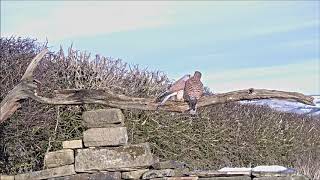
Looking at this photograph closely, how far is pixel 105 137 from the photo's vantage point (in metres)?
7.23

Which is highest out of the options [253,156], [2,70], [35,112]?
[2,70]

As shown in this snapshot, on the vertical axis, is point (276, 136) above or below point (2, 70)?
below

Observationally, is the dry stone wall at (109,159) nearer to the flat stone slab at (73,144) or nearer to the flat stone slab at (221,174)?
the flat stone slab at (73,144)

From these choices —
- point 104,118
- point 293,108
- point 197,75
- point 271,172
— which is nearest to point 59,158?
point 104,118

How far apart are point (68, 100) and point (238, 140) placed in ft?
15.5

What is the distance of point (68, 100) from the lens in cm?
714

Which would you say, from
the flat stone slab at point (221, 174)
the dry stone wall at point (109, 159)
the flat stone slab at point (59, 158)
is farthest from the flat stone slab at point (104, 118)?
the flat stone slab at point (221, 174)

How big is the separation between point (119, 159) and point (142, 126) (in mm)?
2025

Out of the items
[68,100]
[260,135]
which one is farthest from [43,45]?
[260,135]

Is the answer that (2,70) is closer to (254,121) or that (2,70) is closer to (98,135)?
(98,135)

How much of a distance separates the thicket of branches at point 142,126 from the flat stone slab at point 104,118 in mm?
1076

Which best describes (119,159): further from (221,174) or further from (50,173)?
(221,174)

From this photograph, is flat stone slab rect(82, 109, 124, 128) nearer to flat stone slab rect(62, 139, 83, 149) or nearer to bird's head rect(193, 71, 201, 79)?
flat stone slab rect(62, 139, 83, 149)

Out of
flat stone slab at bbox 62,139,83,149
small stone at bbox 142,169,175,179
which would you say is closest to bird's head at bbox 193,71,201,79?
small stone at bbox 142,169,175,179
